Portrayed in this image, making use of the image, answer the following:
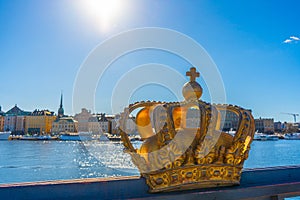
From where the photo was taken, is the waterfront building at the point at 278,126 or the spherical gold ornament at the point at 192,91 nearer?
the spherical gold ornament at the point at 192,91

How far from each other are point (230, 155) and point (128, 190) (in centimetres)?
86

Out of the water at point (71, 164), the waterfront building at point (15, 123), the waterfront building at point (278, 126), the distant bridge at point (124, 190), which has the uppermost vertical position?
the waterfront building at point (15, 123)

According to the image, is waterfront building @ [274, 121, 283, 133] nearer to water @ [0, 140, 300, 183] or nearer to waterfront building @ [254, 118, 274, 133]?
waterfront building @ [254, 118, 274, 133]

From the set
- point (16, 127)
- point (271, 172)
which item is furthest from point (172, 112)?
point (16, 127)

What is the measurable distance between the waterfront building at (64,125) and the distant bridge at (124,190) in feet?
251

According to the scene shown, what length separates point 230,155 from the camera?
6.88ft

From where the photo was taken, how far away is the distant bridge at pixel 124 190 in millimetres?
1655

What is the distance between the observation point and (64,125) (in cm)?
7700

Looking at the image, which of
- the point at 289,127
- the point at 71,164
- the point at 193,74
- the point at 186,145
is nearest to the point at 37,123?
the point at 71,164

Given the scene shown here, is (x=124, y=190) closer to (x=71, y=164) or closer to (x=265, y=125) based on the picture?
(x=71, y=164)

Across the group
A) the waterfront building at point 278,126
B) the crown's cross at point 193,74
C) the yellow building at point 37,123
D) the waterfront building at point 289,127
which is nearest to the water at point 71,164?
the crown's cross at point 193,74

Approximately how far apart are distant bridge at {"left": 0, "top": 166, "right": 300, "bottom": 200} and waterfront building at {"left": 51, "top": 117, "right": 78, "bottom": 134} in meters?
76.5

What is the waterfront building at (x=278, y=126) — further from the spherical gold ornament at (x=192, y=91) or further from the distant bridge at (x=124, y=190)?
the spherical gold ornament at (x=192, y=91)

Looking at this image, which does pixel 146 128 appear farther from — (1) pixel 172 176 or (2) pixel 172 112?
(1) pixel 172 176
